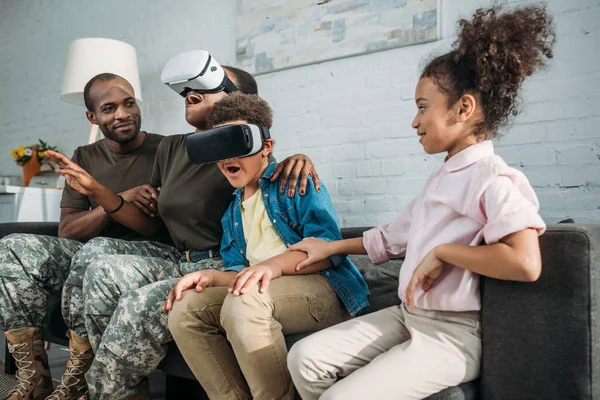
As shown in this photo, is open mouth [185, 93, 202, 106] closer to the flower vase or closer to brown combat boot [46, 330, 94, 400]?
brown combat boot [46, 330, 94, 400]

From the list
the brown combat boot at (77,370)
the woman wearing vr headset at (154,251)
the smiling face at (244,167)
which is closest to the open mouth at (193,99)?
the woman wearing vr headset at (154,251)

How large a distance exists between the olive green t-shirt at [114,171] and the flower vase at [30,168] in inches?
59.0

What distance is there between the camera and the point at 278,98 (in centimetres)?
239

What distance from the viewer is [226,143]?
1219 mm

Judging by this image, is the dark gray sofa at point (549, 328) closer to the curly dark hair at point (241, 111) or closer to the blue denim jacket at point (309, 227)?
the blue denim jacket at point (309, 227)

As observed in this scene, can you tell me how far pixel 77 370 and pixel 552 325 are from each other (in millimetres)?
1138

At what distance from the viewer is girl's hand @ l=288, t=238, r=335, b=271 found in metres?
1.15

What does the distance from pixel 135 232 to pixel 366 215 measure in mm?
867

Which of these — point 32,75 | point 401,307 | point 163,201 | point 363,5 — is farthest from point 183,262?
point 32,75

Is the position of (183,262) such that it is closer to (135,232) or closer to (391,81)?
(135,232)

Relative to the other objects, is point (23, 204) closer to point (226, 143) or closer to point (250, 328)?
point (226, 143)

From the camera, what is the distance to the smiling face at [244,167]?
1.29 m

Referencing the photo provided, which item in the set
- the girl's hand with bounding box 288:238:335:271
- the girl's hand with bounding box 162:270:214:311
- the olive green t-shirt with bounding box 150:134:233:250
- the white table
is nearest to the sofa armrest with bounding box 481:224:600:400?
the girl's hand with bounding box 288:238:335:271

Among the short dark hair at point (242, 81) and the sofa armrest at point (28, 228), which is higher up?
the short dark hair at point (242, 81)
